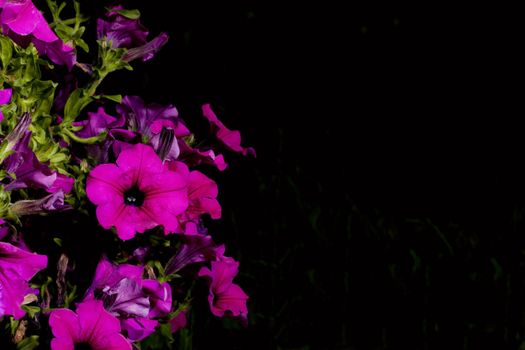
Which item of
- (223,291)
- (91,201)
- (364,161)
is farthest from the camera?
(364,161)

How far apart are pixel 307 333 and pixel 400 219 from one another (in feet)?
3.72

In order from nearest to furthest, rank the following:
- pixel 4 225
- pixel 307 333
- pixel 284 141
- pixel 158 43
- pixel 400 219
→ 1. pixel 4 225
2. pixel 158 43
3. pixel 307 333
4. pixel 400 219
5. pixel 284 141

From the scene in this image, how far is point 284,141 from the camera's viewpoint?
417cm

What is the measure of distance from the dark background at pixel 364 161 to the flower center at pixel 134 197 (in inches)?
63.1

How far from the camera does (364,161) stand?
4461 millimetres

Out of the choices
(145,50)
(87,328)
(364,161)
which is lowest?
(364,161)

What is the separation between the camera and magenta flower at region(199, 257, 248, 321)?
5.21ft

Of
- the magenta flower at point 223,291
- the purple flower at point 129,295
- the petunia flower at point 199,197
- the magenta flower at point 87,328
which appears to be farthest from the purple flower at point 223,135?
the magenta flower at point 87,328

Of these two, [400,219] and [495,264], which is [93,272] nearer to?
[495,264]

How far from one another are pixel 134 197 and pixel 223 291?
37 cm

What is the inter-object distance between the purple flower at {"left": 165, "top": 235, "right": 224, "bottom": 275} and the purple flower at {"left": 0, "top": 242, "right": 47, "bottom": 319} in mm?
370

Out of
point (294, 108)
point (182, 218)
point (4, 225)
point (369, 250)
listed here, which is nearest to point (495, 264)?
point (369, 250)

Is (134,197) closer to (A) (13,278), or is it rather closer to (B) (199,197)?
(B) (199,197)

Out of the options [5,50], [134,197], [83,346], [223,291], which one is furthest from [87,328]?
[5,50]
